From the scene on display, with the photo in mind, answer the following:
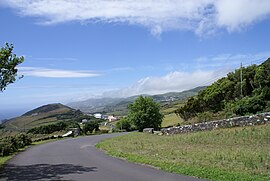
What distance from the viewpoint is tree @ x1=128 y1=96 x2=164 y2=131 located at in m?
50.9

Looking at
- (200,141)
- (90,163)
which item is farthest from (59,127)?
(90,163)

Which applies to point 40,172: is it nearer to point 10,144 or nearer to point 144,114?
point 10,144

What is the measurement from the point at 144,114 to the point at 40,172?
1515 inches

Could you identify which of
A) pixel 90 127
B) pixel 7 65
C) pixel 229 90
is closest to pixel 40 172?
pixel 7 65

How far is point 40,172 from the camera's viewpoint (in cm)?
1248

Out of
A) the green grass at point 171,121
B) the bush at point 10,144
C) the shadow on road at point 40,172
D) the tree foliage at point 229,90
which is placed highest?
the tree foliage at point 229,90

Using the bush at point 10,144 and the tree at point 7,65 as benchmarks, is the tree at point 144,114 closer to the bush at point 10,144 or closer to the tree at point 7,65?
the bush at point 10,144

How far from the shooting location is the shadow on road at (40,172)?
11.4 m

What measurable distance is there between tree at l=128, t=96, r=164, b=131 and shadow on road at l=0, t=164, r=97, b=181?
1448 inches

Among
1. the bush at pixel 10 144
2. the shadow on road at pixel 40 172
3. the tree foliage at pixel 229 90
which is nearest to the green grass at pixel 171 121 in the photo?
the tree foliage at pixel 229 90

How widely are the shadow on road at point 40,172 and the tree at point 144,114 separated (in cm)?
3679

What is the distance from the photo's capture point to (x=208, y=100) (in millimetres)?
50062

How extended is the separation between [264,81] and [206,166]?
34.9 meters

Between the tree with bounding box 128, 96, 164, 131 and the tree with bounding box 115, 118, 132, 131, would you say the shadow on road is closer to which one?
the tree with bounding box 128, 96, 164, 131
